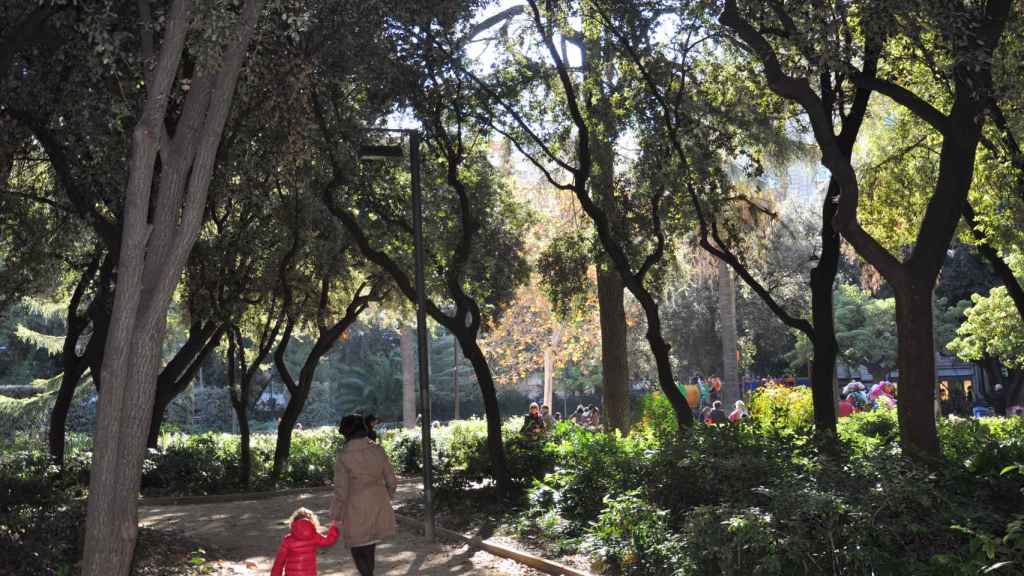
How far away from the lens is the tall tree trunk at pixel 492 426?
50.9 feet

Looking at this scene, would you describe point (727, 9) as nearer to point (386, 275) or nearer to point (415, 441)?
point (386, 275)

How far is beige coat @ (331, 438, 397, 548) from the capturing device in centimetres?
885

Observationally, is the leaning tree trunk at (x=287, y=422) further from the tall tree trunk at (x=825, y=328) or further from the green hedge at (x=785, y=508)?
the tall tree trunk at (x=825, y=328)

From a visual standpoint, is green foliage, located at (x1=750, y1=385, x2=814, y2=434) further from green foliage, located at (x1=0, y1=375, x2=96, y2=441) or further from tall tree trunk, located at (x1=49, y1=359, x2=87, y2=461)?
green foliage, located at (x1=0, y1=375, x2=96, y2=441)

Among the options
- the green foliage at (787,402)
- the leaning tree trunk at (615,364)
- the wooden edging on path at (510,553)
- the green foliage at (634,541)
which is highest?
the leaning tree trunk at (615,364)

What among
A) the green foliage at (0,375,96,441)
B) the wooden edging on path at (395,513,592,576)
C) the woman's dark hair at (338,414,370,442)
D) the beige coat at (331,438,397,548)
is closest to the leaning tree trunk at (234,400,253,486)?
the wooden edging on path at (395,513,592,576)

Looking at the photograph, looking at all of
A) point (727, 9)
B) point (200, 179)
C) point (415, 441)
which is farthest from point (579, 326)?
point (200, 179)

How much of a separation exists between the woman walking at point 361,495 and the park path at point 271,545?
2.47 m

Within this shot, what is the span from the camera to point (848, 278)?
54.4 metres

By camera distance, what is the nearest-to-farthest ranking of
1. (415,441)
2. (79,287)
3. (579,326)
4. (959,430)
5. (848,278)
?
(959,430)
(79,287)
(415,441)
(579,326)
(848,278)

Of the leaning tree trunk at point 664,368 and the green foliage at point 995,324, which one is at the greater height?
the green foliage at point 995,324

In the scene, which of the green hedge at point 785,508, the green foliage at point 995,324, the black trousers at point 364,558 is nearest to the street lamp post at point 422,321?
the green hedge at point 785,508

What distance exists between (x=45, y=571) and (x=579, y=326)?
33392mm

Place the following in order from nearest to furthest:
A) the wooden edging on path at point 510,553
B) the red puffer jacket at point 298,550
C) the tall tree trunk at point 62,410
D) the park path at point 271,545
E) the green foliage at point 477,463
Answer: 1. the red puffer jacket at point 298,550
2. the wooden edging on path at point 510,553
3. the park path at point 271,545
4. the green foliage at point 477,463
5. the tall tree trunk at point 62,410
